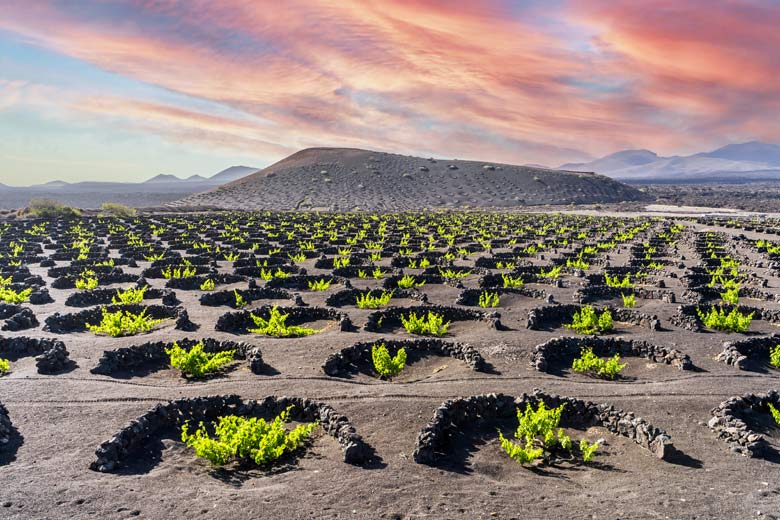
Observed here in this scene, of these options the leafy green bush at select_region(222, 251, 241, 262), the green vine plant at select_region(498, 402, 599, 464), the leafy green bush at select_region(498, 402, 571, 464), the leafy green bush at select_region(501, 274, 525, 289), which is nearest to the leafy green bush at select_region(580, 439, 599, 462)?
the green vine plant at select_region(498, 402, 599, 464)

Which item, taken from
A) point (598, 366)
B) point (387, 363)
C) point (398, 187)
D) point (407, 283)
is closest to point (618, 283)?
point (407, 283)

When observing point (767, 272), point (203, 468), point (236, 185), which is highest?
point (236, 185)

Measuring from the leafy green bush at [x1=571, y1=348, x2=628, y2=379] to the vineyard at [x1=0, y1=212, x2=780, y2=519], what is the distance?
6cm

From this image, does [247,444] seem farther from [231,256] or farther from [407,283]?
[231,256]

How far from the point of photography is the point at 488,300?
18.2 metres

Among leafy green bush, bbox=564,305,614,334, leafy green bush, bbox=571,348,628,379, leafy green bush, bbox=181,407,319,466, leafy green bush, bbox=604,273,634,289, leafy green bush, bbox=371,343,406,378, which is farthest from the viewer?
leafy green bush, bbox=604,273,634,289

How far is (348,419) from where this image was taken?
Result: 9227mm

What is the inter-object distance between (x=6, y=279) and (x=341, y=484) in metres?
22.1

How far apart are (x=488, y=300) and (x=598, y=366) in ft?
22.0

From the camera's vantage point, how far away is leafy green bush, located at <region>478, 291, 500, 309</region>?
18.2 meters

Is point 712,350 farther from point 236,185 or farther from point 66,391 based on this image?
point 236,185

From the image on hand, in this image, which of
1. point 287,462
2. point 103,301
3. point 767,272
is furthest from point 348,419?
point 767,272

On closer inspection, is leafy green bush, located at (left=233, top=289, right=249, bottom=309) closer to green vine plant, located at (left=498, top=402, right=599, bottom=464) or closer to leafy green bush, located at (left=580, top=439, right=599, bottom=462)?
green vine plant, located at (left=498, top=402, right=599, bottom=464)

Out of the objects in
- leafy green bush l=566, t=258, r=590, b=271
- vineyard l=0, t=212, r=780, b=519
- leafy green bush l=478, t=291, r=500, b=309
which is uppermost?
leafy green bush l=566, t=258, r=590, b=271
